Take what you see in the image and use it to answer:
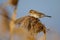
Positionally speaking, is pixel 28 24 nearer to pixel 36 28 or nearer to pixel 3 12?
pixel 36 28

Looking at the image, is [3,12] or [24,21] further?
[24,21]

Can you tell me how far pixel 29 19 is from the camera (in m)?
0.62

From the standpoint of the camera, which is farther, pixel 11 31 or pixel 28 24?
pixel 28 24

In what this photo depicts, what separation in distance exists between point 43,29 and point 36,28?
0.03m

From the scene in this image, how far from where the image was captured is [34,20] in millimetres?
632

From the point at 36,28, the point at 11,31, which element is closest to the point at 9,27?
the point at 11,31

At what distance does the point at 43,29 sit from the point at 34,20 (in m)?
0.05

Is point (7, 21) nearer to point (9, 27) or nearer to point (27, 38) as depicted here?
point (9, 27)

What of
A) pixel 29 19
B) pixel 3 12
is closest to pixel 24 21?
pixel 29 19

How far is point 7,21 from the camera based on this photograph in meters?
0.54

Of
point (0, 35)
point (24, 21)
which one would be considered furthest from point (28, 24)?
point (0, 35)

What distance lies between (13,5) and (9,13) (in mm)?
30

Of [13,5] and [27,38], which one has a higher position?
[13,5]

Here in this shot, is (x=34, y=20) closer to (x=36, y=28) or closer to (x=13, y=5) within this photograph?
(x=36, y=28)
